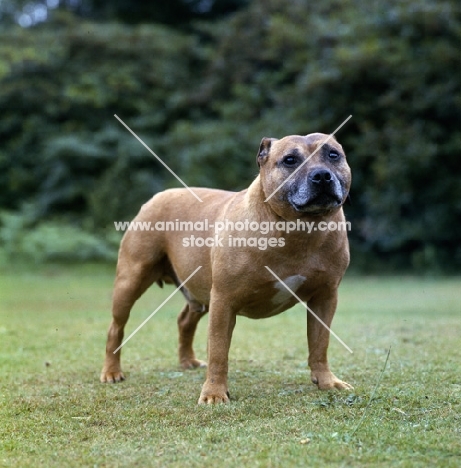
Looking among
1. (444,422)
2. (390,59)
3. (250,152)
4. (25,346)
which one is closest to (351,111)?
(390,59)

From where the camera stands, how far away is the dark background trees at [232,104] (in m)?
16.4

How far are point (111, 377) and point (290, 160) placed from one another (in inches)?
91.9

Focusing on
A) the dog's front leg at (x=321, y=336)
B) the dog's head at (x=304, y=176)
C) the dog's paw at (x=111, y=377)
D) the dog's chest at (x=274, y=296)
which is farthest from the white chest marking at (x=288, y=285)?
the dog's paw at (x=111, y=377)

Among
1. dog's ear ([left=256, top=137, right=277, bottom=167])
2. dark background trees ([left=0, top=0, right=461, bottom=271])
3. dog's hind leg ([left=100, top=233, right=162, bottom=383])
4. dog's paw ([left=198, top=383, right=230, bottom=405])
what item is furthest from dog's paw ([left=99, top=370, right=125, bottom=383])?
dark background trees ([left=0, top=0, right=461, bottom=271])

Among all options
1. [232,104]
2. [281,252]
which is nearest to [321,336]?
[281,252]

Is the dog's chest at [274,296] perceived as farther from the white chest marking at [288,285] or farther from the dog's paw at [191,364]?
the dog's paw at [191,364]

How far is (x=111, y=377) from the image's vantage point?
574 cm

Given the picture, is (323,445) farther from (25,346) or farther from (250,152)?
(250,152)

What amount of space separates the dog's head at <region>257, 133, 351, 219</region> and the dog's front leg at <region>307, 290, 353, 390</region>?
741 millimetres

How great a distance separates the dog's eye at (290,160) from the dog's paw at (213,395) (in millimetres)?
1557

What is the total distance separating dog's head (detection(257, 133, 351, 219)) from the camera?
4566 millimetres

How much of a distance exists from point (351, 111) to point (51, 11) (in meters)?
12.7

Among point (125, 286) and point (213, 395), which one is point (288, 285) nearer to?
point (213, 395)

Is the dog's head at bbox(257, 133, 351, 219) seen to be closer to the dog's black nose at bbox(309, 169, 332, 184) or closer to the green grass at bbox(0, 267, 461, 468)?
the dog's black nose at bbox(309, 169, 332, 184)
